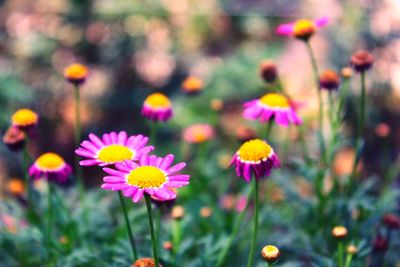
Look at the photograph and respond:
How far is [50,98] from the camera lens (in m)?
3.68

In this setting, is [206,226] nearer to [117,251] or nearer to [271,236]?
[271,236]

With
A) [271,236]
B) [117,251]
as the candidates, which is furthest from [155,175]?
[271,236]

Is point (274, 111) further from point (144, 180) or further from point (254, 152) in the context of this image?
point (144, 180)

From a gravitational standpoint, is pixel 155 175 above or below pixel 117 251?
above

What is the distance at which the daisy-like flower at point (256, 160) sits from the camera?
0.90m

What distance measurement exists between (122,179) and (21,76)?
2.94m

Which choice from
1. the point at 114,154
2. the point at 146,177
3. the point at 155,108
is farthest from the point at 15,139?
the point at 146,177

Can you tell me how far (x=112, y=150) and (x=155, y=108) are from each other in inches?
12.7

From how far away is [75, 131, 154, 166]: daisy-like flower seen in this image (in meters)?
0.93

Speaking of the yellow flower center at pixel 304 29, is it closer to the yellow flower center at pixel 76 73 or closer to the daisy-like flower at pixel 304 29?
the daisy-like flower at pixel 304 29

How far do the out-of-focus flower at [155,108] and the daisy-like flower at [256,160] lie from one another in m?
0.38

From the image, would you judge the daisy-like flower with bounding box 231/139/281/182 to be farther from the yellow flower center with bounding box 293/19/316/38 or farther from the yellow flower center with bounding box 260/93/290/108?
the yellow flower center with bounding box 293/19/316/38

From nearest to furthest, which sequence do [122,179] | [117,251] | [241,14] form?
1. [122,179]
2. [117,251]
3. [241,14]

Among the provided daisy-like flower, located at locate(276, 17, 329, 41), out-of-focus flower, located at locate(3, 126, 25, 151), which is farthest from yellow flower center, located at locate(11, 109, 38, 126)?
daisy-like flower, located at locate(276, 17, 329, 41)
